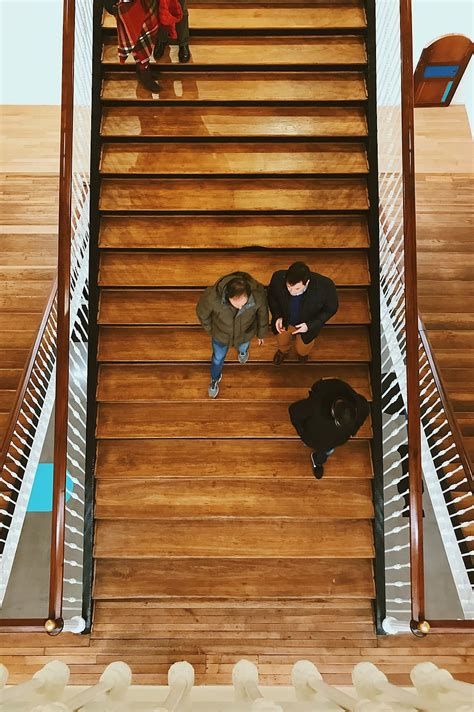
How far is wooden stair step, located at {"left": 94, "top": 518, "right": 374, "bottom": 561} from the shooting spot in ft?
13.6

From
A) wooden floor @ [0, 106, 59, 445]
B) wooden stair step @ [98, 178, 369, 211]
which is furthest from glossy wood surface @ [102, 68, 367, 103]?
wooden floor @ [0, 106, 59, 445]

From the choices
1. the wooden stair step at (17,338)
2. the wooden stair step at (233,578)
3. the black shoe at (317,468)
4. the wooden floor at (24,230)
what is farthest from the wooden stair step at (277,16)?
the wooden stair step at (233,578)

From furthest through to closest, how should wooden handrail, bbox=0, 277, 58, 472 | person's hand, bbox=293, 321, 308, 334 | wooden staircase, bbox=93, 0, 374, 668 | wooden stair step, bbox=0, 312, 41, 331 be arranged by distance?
wooden stair step, bbox=0, 312, 41, 331, wooden staircase, bbox=93, 0, 374, 668, wooden handrail, bbox=0, 277, 58, 472, person's hand, bbox=293, 321, 308, 334

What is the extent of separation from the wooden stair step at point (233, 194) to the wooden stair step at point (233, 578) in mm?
2791

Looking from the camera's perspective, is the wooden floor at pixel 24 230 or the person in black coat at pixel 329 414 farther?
the wooden floor at pixel 24 230

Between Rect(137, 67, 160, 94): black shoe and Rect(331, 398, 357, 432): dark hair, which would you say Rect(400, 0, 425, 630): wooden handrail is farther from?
Rect(137, 67, 160, 94): black shoe

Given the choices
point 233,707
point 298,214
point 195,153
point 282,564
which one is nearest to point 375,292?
point 298,214

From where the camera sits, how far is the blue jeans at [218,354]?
3.94 m

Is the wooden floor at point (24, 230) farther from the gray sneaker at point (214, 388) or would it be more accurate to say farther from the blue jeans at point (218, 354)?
the blue jeans at point (218, 354)

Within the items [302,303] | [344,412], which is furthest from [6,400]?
[344,412]

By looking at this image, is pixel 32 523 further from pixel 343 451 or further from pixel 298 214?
pixel 298 214

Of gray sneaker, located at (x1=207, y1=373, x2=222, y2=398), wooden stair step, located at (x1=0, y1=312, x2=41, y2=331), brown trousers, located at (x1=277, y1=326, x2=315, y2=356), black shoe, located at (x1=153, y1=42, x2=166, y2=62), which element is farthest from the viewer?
wooden stair step, located at (x1=0, y1=312, x2=41, y2=331)

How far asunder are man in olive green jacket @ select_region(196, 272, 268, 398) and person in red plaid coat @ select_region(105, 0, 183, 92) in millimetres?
2135

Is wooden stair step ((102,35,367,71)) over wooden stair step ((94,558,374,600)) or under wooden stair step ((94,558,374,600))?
over
